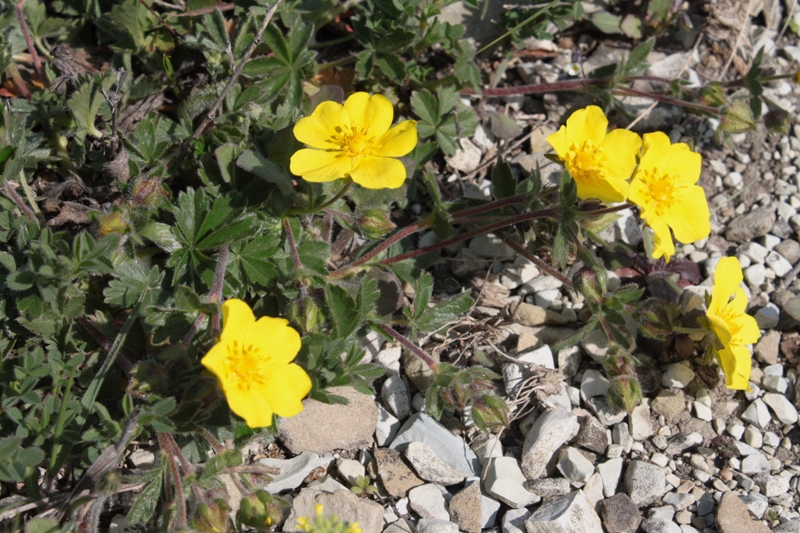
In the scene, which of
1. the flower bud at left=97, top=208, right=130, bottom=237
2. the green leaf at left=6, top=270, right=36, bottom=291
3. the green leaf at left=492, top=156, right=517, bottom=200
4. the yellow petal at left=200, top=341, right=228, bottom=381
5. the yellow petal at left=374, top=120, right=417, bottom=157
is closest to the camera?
the yellow petal at left=200, top=341, right=228, bottom=381

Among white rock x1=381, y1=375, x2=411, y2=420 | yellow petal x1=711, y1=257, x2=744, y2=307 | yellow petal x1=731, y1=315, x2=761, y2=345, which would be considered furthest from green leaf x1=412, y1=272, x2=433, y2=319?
yellow petal x1=731, y1=315, x2=761, y2=345

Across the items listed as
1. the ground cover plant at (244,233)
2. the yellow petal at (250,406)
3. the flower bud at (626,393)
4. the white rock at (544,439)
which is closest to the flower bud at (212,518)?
the ground cover plant at (244,233)

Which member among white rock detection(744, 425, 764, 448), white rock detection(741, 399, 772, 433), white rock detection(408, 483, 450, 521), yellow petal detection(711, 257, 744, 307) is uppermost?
yellow petal detection(711, 257, 744, 307)

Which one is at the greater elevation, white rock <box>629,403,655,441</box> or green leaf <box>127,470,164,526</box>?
green leaf <box>127,470,164,526</box>

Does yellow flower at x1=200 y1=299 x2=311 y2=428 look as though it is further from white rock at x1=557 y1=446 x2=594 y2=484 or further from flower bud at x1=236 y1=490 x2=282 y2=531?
white rock at x1=557 y1=446 x2=594 y2=484

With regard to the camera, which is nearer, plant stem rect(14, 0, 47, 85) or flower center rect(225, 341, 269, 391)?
flower center rect(225, 341, 269, 391)

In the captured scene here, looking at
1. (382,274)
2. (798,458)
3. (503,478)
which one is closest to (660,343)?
(798,458)

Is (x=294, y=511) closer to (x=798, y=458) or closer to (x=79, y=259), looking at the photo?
(x=79, y=259)
